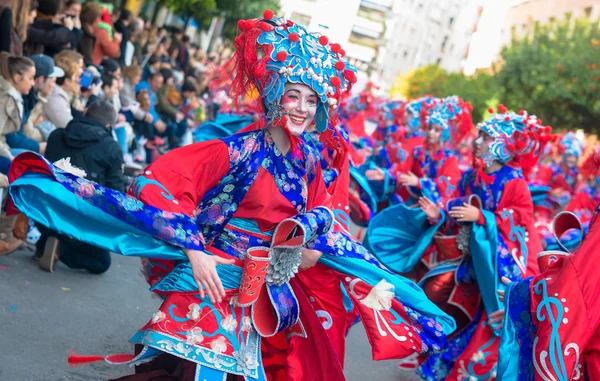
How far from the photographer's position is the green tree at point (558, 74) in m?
25.4

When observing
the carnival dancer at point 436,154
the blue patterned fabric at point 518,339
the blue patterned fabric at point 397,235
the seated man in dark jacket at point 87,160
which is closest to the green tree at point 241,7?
the carnival dancer at point 436,154

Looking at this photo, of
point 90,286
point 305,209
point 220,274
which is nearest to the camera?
point 220,274

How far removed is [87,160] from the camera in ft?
22.4

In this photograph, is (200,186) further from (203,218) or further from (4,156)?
(4,156)

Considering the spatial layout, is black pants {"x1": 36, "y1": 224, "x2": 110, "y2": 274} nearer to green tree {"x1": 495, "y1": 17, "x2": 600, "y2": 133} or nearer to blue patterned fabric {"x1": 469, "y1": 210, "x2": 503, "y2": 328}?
blue patterned fabric {"x1": 469, "y1": 210, "x2": 503, "y2": 328}

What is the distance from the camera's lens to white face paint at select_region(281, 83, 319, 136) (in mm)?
3566

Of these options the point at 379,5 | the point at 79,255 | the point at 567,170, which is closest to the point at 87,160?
the point at 79,255

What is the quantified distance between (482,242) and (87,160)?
10.1 ft

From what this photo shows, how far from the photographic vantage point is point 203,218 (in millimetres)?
3523

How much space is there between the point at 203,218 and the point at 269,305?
0.45 m

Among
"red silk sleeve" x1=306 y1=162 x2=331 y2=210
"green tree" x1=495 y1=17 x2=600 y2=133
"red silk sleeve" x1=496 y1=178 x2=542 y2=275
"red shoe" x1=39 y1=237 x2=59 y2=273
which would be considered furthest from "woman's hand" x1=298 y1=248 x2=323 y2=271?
"green tree" x1=495 y1=17 x2=600 y2=133

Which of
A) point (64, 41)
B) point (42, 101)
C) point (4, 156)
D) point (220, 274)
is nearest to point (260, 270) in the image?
point (220, 274)

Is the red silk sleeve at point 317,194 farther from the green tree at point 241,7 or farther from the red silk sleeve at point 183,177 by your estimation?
the green tree at point 241,7

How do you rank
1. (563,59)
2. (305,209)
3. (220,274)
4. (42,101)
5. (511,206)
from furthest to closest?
(563,59), (42,101), (511,206), (305,209), (220,274)
